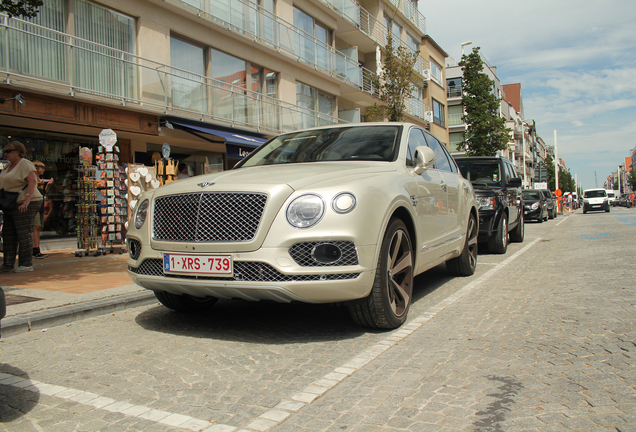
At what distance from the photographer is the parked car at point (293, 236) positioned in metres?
3.55

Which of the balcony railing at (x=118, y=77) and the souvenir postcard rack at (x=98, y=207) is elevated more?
the balcony railing at (x=118, y=77)

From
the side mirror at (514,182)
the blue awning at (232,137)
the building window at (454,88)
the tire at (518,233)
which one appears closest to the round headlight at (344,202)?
the side mirror at (514,182)

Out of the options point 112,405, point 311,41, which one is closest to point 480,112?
point 311,41

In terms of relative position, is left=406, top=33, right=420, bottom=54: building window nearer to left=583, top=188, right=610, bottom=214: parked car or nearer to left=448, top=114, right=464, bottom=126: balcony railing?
left=583, top=188, right=610, bottom=214: parked car

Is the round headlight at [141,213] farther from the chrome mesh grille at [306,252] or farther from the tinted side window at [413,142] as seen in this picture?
the tinted side window at [413,142]

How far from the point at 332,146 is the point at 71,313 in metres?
2.93

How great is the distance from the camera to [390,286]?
4109mm

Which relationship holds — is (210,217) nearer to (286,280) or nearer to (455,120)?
(286,280)

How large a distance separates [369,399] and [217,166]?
16.0m

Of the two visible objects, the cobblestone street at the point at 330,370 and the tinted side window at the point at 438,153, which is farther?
the tinted side window at the point at 438,153

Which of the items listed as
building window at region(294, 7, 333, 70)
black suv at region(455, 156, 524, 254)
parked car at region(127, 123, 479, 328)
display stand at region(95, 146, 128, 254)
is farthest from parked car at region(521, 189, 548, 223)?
parked car at region(127, 123, 479, 328)

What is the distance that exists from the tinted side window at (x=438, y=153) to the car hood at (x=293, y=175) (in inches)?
66.8

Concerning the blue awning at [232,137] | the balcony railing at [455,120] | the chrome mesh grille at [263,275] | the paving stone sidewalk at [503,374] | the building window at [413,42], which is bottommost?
the paving stone sidewalk at [503,374]

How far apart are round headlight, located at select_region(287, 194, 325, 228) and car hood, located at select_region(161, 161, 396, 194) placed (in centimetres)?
12
